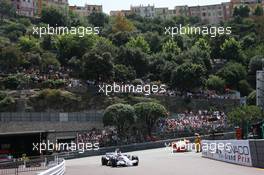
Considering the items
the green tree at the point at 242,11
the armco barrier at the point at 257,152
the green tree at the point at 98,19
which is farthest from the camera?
the green tree at the point at 242,11

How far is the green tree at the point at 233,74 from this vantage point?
322 ft

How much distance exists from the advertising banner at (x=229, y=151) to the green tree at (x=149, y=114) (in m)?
23.5

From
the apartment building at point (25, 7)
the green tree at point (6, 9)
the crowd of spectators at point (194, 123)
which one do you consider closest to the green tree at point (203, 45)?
the crowd of spectators at point (194, 123)

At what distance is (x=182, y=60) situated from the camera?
334 ft

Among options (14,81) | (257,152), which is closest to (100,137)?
(14,81)

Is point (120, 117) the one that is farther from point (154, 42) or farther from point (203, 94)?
point (154, 42)

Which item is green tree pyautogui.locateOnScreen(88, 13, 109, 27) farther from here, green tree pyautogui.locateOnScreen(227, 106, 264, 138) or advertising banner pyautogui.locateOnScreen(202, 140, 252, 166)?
advertising banner pyautogui.locateOnScreen(202, 140, 252, 166)

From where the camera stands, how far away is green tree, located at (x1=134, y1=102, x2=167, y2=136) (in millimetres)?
63531

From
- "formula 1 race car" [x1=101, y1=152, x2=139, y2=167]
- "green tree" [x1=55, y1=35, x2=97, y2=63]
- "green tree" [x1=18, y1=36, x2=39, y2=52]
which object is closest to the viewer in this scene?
"formula 1 race car" [x1=101, y1=152, x2=139, y2=167]

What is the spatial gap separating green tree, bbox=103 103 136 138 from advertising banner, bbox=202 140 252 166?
21.7m

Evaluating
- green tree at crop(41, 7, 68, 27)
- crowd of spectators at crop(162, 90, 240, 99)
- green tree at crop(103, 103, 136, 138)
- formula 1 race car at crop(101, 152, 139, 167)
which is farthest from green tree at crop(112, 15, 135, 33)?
formula 1 race car at crop(101, 152, 139, 167)

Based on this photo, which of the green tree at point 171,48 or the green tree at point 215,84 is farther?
the green tree at point 171,48

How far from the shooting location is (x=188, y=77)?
284 ft

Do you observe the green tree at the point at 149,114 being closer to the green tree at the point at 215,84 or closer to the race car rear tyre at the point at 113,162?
the race car rear tyre at the point at 113,162
